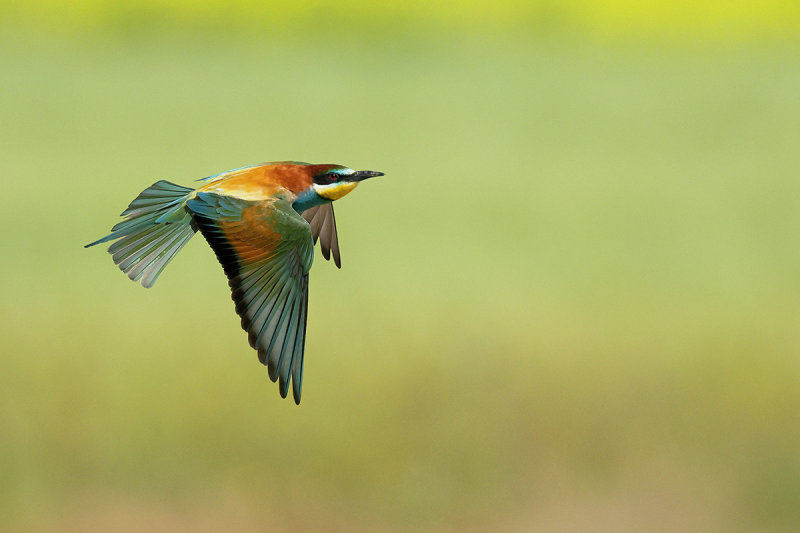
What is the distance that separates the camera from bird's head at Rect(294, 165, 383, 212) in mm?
1419

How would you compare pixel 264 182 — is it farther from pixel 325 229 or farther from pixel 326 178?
pixel 325 229

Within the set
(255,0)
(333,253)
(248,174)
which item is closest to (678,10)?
(255,0)

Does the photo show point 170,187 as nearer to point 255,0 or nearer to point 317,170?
point 317,170

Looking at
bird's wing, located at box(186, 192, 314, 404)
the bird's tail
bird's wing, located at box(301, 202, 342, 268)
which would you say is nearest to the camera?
bird's wing, located at box(186, 192, 314, 404)

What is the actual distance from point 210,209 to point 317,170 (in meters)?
0.16

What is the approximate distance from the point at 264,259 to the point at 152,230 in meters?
0.21

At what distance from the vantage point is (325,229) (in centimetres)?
185

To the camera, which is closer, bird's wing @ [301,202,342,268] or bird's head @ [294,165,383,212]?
bird's head @ [294,165,383,212]

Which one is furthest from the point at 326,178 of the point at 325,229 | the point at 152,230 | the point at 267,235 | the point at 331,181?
the point at 325,229

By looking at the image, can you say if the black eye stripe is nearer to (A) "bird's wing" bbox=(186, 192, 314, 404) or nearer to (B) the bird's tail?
(A) "bird's wing" bbox=(186, 192, 314, 404)

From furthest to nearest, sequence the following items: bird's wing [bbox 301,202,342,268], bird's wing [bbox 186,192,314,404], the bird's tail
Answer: bird's wing [bbox 301,202,342,268] < the bird's tail < bird's wing [bbox 186,192,314,404]

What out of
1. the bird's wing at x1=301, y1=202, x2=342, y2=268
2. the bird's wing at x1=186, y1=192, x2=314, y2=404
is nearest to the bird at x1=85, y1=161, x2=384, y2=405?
the bird's wing at x1=186, y1=192, x2=314, y2=404

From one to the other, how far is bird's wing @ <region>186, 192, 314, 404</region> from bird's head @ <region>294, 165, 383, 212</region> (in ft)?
0.13

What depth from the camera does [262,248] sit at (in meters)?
1.45
